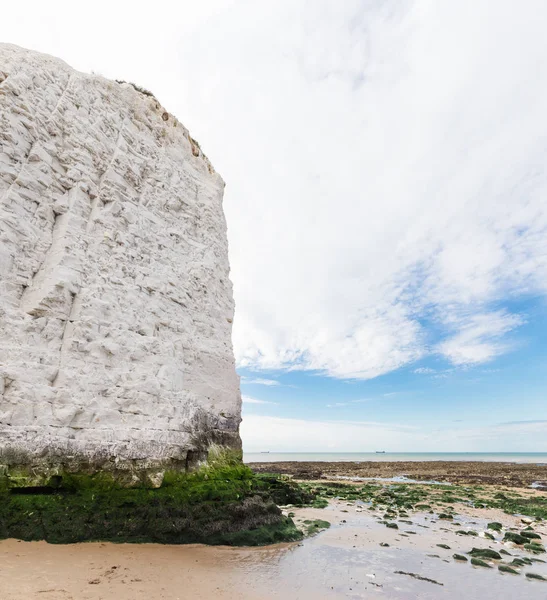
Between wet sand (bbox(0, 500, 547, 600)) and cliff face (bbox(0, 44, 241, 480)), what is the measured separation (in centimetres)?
173

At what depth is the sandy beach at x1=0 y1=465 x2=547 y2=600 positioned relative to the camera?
5.43 metres

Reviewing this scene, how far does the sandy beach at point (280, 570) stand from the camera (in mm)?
5430

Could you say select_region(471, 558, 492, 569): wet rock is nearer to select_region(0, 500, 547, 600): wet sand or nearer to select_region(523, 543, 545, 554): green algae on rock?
select_region(0, 500, 547, 600): wet sand

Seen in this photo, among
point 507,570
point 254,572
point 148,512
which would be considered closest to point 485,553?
point 507,570

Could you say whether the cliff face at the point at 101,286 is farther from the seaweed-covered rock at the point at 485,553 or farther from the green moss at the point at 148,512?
the seaweed-covered rock at the point at 485,553

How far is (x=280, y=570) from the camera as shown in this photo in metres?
7.10

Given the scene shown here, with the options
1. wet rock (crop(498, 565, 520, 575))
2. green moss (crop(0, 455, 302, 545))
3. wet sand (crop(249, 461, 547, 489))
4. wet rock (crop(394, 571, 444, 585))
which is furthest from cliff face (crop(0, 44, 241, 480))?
wet sand (crop(249, 461, 547, 489))

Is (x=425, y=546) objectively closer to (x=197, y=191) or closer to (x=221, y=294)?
(x=221, y=294)

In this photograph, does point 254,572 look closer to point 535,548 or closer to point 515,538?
point 535,548

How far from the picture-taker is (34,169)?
356 inches

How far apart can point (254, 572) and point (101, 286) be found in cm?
709

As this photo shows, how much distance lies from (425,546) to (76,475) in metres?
8.63

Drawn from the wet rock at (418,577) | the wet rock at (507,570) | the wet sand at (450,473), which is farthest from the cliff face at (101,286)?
the wet sand at (450,473)

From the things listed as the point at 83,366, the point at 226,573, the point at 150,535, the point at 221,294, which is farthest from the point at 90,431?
the point at 221,294
